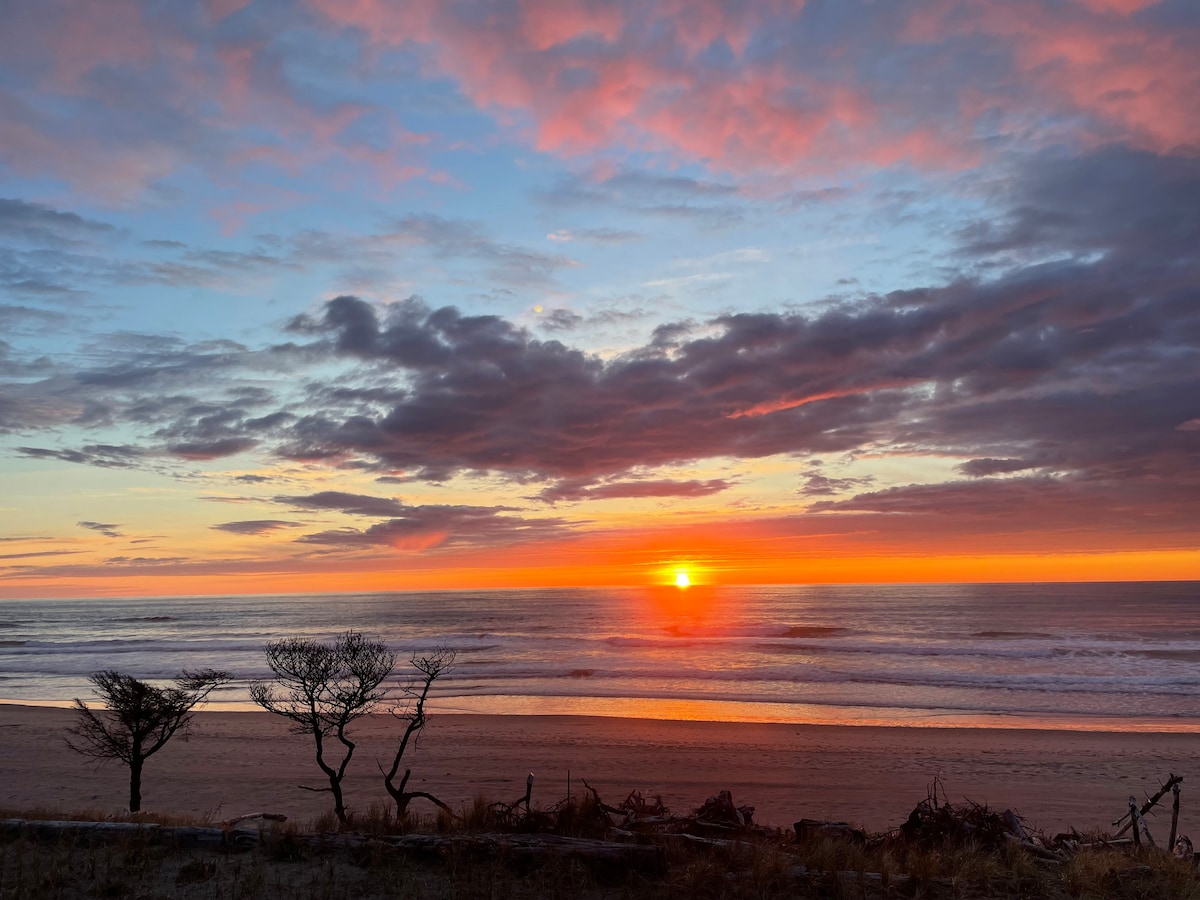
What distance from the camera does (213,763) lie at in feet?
64.6

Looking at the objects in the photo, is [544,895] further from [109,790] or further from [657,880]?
[109,790]

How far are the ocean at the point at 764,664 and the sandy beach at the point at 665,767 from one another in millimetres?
3516

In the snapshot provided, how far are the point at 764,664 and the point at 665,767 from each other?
24.2 meters

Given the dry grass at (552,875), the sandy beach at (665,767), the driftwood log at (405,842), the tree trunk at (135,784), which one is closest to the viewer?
the dry grass at (552,875)

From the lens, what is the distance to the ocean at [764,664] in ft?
90.6

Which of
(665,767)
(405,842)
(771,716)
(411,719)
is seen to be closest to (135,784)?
(411,719)

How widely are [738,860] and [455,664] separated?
37.8m

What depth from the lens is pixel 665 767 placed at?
Result: 61.1 feet

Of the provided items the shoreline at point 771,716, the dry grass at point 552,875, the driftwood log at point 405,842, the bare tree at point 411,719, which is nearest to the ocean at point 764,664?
the shoreline at point 771,716

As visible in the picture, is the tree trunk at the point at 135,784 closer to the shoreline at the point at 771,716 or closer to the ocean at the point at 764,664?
the shoreline at the point at 771,716

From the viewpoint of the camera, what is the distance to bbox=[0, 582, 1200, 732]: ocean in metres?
27.6

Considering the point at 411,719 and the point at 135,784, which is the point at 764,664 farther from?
the point at 135,784

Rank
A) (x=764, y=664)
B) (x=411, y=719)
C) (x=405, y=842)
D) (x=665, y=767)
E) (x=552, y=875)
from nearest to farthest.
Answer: (x=552, y=875) → (x=405, y=842) → (x=411, y=719) → (x=665, y=767) → (x=764, y=664)

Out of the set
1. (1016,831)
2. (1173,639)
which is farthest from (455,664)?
(1173,639)
